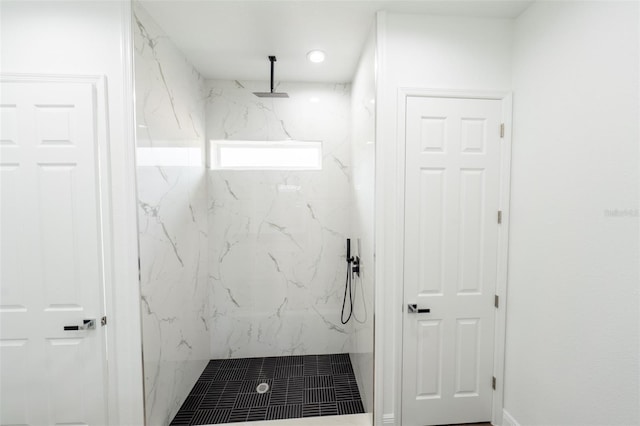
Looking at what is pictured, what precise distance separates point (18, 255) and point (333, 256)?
2356 millimetres

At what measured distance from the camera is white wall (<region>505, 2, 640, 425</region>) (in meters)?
1.18

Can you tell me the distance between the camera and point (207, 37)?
202 cm

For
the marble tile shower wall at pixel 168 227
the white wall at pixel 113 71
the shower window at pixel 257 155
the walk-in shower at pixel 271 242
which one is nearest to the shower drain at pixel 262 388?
the walk-in shower at pixel 271 242

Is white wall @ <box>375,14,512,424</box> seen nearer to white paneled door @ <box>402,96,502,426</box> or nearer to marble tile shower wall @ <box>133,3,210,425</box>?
white paneled door @ <box>402,96,502,426</box>

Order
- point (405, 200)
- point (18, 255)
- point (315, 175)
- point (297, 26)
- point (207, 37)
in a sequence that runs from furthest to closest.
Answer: point (315, 175), point (207, 37), point (297, 26), point (405, 200), point (18, 255)

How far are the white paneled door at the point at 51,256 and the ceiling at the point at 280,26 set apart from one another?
852 mm

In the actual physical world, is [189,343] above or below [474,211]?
below

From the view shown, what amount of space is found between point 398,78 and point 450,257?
4.21 ft

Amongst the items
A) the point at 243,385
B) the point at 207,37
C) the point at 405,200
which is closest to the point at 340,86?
the point at 207,37

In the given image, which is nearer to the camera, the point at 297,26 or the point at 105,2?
the point at 105,2

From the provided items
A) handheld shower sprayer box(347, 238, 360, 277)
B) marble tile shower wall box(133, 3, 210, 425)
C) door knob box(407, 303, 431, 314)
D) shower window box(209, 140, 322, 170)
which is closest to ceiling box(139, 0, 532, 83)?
marble tile shower wall box(133, 3, 210, 425)

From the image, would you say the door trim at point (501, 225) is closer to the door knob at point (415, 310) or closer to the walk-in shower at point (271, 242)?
the door knob at point (415, 310)

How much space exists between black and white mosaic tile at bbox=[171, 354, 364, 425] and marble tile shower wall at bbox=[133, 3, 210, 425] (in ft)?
0.58

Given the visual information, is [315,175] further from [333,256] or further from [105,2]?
[105,2]
